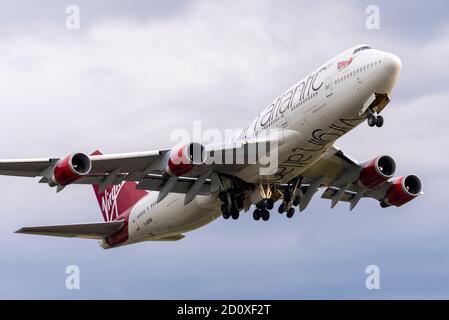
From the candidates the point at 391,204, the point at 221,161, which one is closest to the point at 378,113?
the point at 221,161

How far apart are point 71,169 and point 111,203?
1753 centimetres

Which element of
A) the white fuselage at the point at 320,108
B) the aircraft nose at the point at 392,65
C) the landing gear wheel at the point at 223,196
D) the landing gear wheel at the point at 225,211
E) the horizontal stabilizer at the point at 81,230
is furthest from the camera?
the horizontal stabilizer at the point at 81,230

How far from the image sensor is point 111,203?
62000mm

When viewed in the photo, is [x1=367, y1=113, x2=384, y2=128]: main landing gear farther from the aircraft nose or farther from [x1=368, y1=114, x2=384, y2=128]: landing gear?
the aircraft nose

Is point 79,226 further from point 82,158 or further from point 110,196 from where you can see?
point 82,158

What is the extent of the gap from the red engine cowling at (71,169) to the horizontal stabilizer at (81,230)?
7.75 m

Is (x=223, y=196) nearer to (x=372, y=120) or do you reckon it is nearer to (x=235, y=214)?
(x=235, y=214)

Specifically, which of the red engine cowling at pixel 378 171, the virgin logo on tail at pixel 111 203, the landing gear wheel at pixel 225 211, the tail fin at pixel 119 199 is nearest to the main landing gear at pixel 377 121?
the red engine cowling at pixel 378 171

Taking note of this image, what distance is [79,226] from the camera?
55.7m

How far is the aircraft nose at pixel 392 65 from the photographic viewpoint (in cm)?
4178

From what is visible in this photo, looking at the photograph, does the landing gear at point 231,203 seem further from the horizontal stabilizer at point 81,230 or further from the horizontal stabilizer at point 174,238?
the horizontal stabilizer at point 81,230

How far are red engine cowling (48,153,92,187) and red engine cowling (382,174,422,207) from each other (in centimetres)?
1881

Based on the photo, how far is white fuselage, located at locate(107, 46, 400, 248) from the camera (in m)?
42.2

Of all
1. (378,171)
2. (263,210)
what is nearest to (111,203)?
(263,210)
